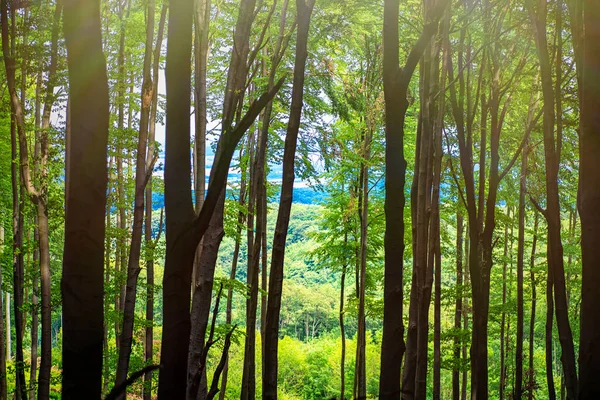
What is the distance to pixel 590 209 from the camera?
337 centimetres

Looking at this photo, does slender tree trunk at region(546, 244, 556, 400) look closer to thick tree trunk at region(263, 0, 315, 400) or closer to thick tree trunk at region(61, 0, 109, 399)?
thick tree trunk at region(263, 0, 315, 400)

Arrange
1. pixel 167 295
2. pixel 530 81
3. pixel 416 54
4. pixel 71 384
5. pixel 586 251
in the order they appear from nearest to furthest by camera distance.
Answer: pixel 71 384
pixel 167 295
pixel 586 251
pixel 416 54
pixel 530 81

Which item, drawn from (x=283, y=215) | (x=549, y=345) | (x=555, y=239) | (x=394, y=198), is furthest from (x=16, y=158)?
(x=549, y=345)

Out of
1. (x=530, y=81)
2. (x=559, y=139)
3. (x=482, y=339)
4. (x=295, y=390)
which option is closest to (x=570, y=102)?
(x=559, y=139)

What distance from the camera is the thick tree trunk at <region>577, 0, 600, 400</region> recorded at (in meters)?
3.28

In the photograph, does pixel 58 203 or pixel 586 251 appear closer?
pixel 586 251

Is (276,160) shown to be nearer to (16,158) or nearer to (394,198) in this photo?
(16,158)

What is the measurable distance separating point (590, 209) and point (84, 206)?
306 cm

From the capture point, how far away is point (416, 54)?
3723 mm

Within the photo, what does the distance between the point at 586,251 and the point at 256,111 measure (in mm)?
2558

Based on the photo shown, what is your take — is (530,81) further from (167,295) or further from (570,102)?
(167,295)

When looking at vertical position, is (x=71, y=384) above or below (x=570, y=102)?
below

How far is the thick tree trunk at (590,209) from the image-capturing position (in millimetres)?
3277

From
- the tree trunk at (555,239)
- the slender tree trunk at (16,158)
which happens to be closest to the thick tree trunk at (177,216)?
the tree trunk at (555,239)
